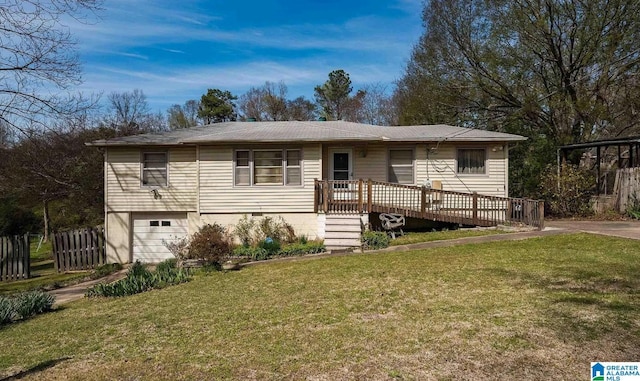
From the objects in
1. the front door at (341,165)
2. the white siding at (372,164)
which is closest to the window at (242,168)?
the front door at (341,165)

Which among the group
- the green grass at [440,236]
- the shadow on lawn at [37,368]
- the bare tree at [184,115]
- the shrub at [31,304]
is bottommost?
the shrub at [31,304]

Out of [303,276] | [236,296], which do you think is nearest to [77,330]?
[236,296]

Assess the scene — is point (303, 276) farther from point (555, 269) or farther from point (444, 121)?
point (444, 121)

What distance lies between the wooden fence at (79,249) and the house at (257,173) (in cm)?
42

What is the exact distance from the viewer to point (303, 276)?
8820 mm

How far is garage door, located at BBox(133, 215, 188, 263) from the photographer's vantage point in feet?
49.9

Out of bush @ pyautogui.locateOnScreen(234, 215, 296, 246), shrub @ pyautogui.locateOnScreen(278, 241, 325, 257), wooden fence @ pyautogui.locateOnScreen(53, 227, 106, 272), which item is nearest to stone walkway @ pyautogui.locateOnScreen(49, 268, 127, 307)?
wooden fence @ pyautogui.locateOnScreen(53, 227, 106, 272)

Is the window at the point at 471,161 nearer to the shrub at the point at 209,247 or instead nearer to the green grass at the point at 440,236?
the green grass at the point at 440,236

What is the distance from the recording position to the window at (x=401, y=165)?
15.3 metres

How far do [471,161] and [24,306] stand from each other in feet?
46.7

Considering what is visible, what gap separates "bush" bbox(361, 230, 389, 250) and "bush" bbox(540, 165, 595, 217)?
29.4 feet

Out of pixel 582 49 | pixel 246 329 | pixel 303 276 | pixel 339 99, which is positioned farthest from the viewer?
pixel 339 99

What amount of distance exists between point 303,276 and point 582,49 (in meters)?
18.1

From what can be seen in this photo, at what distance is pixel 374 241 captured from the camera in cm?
1184
